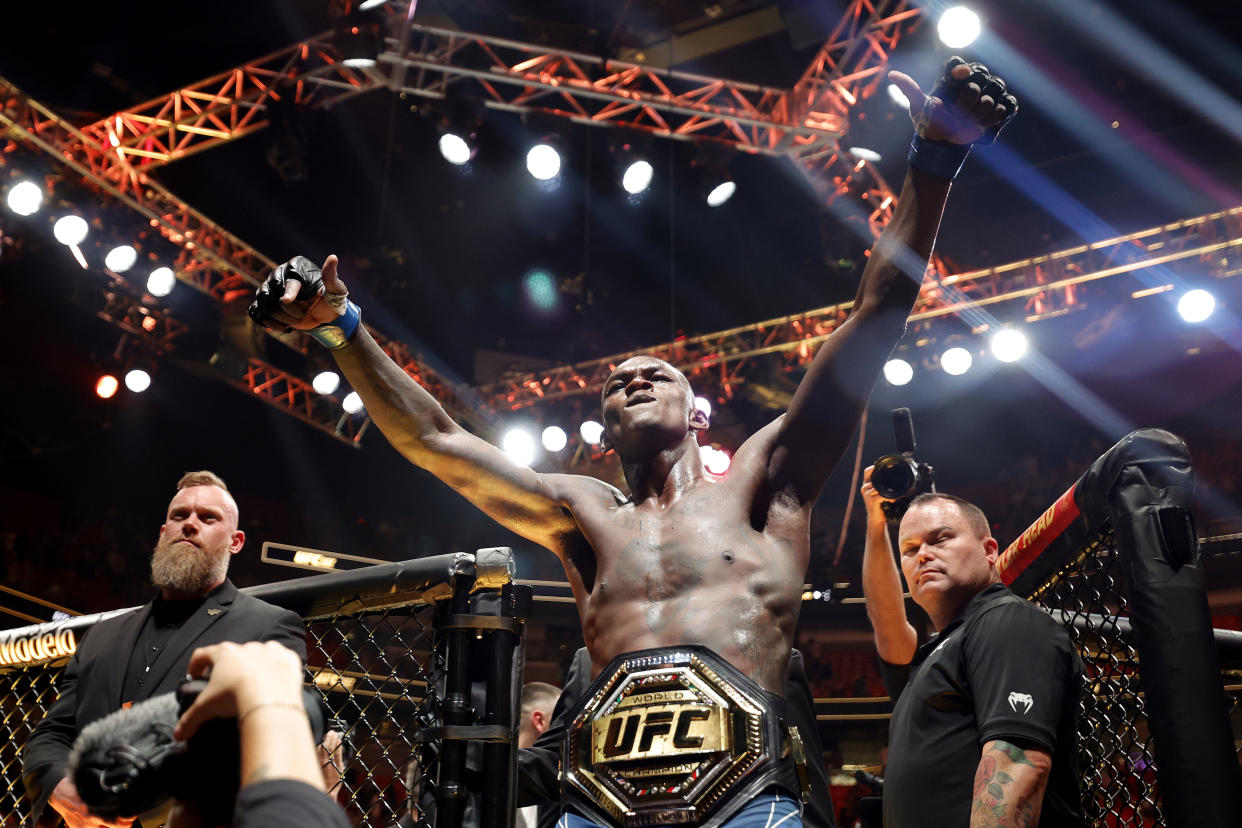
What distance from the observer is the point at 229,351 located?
9734 millimetres

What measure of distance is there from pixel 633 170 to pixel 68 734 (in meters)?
6.89

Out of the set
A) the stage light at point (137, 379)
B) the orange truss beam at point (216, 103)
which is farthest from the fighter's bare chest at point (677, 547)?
the stage light at point (137, 379)

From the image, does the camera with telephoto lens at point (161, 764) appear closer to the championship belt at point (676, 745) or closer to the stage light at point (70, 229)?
the championship belt at point (676, 745)

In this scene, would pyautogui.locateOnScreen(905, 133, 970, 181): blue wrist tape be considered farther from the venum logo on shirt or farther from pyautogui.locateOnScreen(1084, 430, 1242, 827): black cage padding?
the venum logo on shirt

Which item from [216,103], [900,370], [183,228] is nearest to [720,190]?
[900,370]

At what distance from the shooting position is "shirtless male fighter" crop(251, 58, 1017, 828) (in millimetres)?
1619

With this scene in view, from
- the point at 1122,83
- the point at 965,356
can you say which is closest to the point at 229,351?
the point at 965,356

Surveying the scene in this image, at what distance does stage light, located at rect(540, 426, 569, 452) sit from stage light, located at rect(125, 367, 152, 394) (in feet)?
14.1

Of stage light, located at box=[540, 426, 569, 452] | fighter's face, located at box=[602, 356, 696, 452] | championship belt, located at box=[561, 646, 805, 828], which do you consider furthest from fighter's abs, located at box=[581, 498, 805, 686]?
stage light, located at box=[540, 426, 569, 452]

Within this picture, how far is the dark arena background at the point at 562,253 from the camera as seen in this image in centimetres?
750

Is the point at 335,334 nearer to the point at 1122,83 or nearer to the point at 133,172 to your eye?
the point at 133,172

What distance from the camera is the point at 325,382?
10016mm

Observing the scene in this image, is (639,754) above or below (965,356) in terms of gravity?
below

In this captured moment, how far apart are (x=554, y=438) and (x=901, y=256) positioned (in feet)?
27.3
